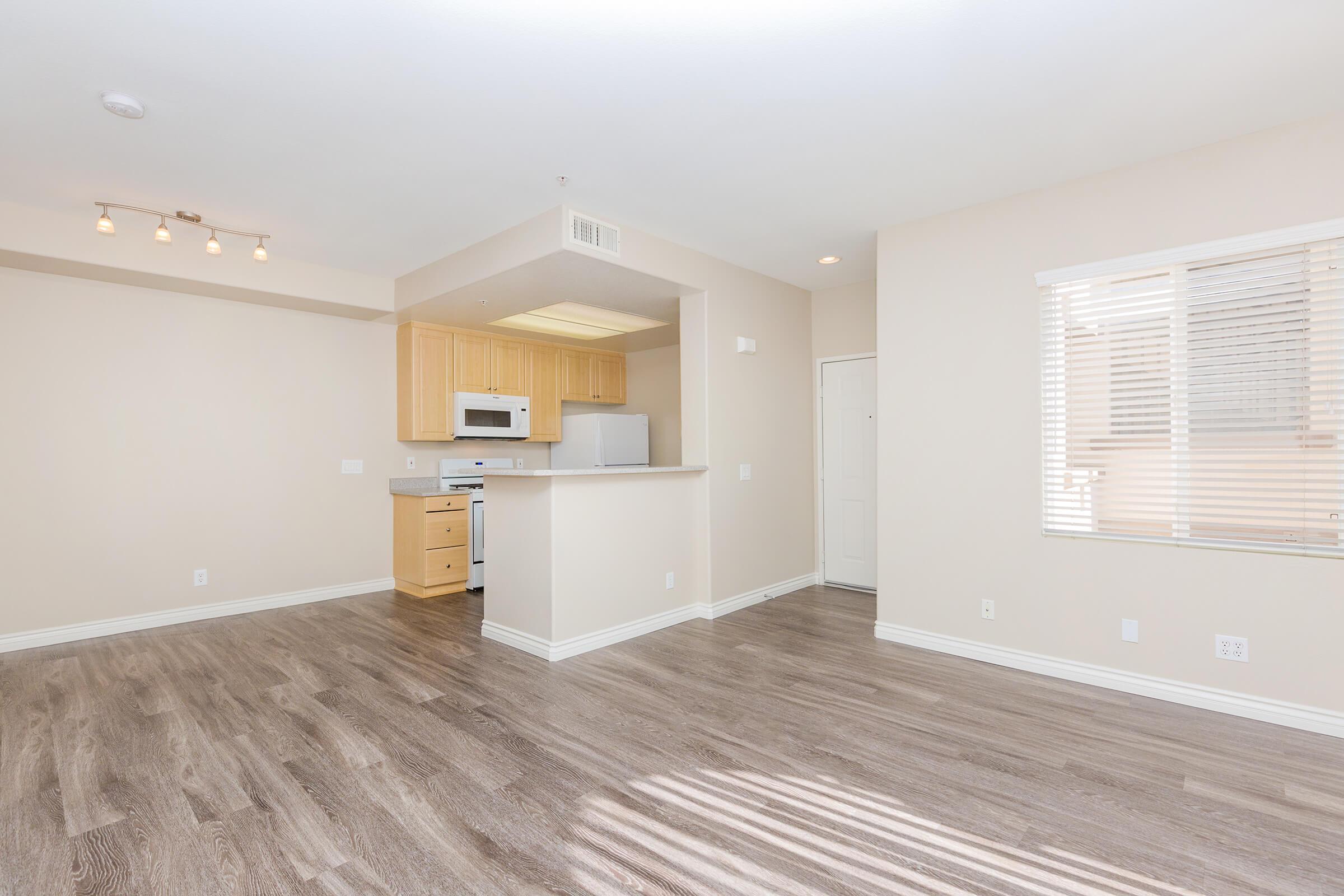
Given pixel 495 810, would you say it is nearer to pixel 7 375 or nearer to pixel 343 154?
pixel 343 154

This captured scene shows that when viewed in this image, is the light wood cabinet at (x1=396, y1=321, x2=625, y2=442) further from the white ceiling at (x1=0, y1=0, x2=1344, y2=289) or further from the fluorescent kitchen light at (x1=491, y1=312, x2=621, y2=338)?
the white ceiling at (x1=0, y1=0, x2=1344, y2=289)

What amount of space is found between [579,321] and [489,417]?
4.06 ft

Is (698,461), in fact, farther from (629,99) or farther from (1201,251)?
(1201,251)

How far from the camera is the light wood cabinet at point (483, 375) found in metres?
5.41

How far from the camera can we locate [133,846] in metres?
1.94

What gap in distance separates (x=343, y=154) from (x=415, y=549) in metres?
3.27

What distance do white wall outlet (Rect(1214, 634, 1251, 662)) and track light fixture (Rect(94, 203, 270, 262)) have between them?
17.8 ft

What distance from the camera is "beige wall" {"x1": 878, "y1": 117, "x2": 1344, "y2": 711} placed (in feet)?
8.93

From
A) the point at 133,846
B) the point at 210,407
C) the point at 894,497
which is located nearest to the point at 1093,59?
the point at 894,497

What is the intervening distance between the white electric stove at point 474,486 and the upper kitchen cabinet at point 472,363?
2.43 feet

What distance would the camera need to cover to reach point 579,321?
550 centimetres

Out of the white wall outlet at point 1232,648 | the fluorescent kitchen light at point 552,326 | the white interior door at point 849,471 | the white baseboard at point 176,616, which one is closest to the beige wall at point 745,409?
the white interior door at point 849,471

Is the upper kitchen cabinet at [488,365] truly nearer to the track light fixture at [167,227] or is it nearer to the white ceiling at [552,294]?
the white ceiling at [552,294]

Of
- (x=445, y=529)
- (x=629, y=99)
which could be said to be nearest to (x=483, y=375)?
(x=445, y=529)
